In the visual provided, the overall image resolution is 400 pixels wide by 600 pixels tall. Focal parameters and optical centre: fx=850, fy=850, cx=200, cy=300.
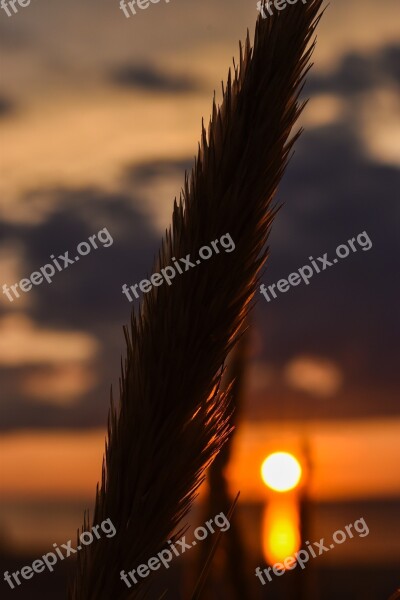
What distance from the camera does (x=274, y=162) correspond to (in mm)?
890

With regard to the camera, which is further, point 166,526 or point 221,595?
point 221,595

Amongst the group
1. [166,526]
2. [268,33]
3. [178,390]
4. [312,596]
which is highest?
[268,33]

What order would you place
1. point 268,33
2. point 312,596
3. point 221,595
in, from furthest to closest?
point 221,595 → point 312,596 → point 268,33

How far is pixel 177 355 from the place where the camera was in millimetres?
889

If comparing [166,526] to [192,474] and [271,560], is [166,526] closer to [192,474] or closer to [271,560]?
[192,474]

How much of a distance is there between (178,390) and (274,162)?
258mm

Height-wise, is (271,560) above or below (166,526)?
below

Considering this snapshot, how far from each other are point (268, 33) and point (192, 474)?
0.47 m

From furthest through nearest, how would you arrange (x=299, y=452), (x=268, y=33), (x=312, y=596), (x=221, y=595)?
(x=221, y=595) → (x=299, y=452) → (x=312, y=596) → (x=268, y=33)

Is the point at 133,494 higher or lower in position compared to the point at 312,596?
higher

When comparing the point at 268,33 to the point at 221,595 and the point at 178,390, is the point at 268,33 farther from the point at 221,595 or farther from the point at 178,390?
the point at 221,595

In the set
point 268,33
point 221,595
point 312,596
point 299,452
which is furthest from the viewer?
point 221,595

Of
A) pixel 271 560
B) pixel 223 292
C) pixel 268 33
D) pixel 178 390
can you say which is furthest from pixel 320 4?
pixel 271 560

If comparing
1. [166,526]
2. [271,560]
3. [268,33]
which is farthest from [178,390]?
[271,560]
